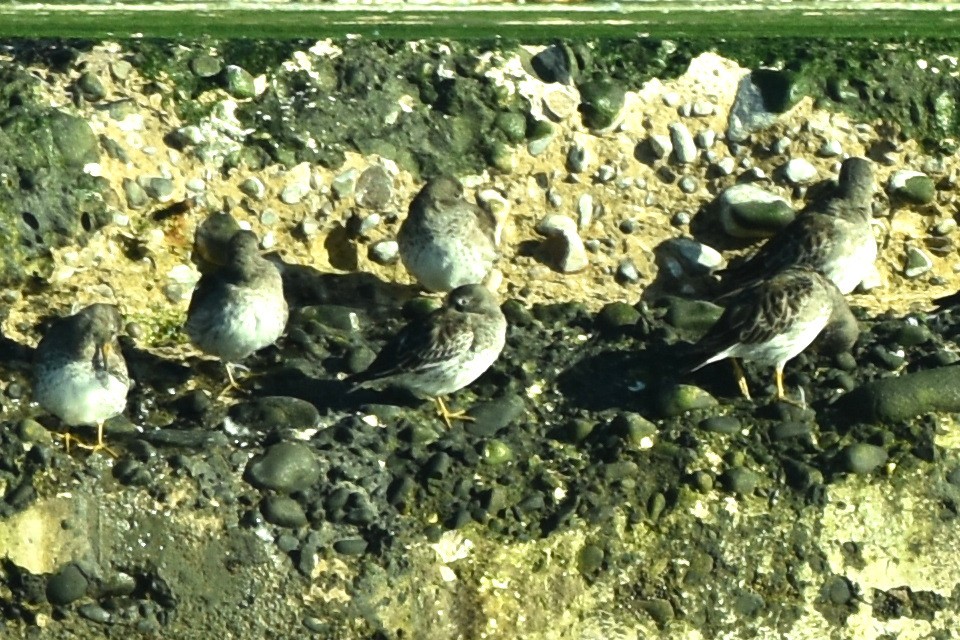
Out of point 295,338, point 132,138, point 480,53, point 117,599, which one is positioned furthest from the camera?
point 480,53

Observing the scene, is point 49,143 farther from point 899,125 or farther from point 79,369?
point 899,125

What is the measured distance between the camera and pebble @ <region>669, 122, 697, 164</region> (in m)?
12.6

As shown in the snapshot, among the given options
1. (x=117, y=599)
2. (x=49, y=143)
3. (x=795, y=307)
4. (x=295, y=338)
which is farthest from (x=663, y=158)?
(x=117, y=599)

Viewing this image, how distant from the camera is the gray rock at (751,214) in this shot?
40.7 ft

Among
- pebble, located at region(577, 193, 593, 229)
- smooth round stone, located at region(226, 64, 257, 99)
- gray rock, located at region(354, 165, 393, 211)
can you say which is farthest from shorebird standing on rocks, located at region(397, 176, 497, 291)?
smooth round stone, located at region(226, 64, 257, 99)

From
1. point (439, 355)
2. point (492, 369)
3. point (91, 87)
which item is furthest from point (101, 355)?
point (91, 87)

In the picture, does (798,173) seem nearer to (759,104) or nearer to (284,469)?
(759,104)

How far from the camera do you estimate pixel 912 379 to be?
414 inches

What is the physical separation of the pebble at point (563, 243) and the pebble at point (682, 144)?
879mm

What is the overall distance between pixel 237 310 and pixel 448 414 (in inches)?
50.9

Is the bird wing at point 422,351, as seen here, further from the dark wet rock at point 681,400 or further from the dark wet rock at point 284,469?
the dark wet rock at point 681,400

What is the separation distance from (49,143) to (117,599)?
3.36 meters

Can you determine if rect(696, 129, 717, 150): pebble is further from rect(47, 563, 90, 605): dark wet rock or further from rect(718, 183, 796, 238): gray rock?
rect(47, 563, 90, 605): dark wet rock

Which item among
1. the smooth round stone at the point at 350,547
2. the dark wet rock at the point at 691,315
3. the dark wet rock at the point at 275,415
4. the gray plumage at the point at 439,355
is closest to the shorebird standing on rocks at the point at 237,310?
the dark wet rock at the point at 275,415
